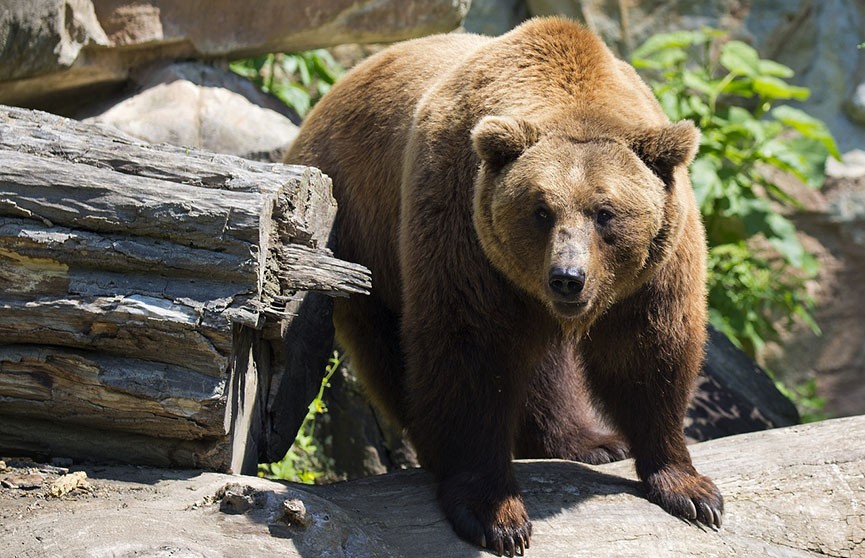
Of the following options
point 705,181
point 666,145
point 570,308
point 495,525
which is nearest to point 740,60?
point 705,181

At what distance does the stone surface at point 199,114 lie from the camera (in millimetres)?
6887

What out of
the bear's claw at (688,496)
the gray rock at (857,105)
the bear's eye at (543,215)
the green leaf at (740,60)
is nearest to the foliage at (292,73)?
the green leaf at (740,60)

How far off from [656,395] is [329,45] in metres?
4.05

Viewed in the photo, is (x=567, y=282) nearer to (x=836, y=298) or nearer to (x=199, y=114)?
(x=199, y=114)

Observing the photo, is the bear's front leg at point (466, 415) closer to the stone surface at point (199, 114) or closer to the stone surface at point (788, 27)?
the stone surface at point (199, 114)

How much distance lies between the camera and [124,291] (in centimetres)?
394

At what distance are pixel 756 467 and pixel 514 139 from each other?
1996mm

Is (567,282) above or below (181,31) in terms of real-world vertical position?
below

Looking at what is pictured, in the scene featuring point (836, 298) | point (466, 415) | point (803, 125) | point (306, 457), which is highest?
point (803, 125)

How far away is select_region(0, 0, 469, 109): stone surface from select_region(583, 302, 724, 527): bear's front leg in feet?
11.7

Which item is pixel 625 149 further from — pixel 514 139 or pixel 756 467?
pixel 756 467

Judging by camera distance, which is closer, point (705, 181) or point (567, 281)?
point (567, 281)

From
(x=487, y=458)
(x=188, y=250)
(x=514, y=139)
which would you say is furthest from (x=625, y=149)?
(x=188, y=250)

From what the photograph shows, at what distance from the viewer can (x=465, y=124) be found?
480cm
